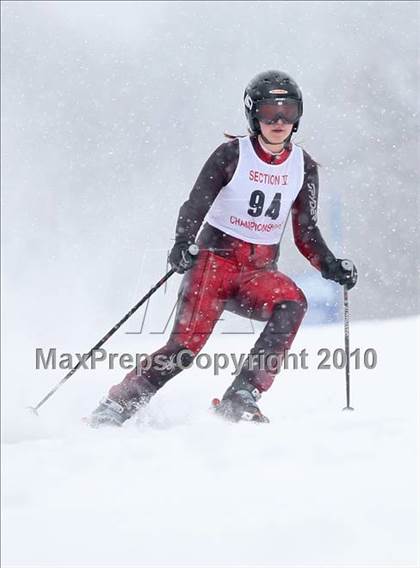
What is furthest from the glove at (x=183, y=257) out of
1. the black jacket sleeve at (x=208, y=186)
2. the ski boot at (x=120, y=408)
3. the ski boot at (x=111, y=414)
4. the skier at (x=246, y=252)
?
the ski boot at (x=111, y=414)

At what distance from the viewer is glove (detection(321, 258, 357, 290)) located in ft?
13.6

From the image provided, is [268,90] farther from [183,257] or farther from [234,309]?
[234,309]

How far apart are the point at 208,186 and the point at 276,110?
0.48 m

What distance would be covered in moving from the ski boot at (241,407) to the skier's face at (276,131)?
46.6 inches

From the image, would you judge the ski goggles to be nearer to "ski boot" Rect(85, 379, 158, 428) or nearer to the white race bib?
the white race bib

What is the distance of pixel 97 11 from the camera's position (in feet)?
45.3

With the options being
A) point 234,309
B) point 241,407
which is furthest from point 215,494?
point 234,309

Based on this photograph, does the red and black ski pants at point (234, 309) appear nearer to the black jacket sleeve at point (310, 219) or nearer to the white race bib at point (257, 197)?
the white race bib at point (257, 197)

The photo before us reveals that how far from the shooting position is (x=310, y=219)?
4.28m

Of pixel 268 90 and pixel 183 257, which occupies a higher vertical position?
pixel 268 90

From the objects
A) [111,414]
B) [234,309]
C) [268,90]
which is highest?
[268,90]

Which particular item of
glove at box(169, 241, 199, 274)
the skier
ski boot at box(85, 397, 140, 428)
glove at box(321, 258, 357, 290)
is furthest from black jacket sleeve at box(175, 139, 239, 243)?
ski boot at box(85, 397, 140, 428)

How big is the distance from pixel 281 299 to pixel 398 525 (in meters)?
1.80

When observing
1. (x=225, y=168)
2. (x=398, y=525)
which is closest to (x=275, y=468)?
(x=398, y=525)
